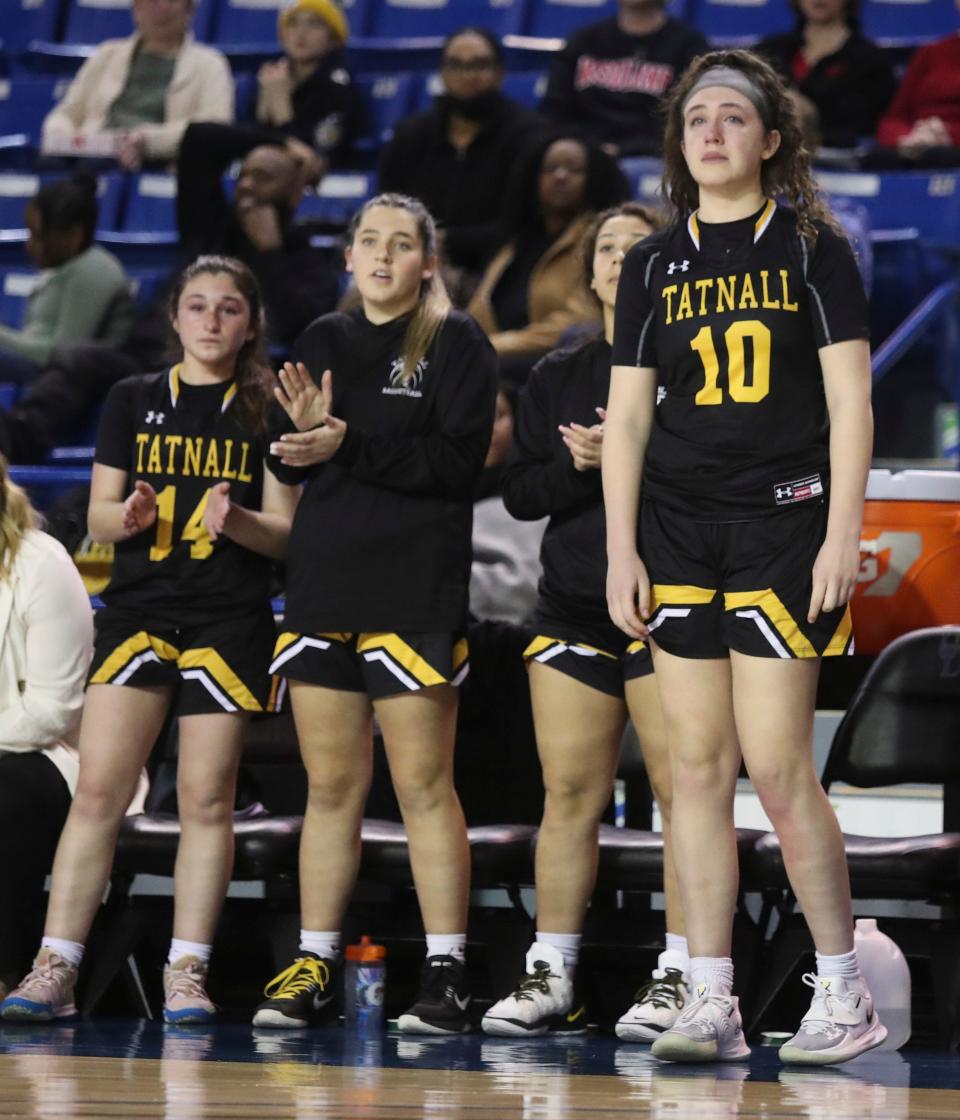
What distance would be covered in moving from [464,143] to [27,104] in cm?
286

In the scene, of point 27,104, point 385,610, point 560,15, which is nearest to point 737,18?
point 560,15

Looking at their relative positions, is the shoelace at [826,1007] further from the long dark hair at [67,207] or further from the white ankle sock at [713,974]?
the long dark hair at [67,207]

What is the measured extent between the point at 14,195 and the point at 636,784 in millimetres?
4898

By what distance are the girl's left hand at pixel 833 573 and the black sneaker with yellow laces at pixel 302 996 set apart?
1209mm

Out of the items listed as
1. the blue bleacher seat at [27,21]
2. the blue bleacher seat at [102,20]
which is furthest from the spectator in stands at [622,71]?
the blue bleacher seat at [27,21]

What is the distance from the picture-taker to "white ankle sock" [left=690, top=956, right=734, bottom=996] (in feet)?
9.49

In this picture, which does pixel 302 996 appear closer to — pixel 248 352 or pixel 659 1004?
pixel 659 1004

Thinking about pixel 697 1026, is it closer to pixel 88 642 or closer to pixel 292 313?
pixel 88 642

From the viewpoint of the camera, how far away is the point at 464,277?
237 inches

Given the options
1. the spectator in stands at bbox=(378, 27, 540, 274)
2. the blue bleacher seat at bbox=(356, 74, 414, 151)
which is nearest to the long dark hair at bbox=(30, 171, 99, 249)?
the spectator in stands at bbox=(378, 27, 540, 274)

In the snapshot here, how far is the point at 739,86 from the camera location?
3029 millimetres

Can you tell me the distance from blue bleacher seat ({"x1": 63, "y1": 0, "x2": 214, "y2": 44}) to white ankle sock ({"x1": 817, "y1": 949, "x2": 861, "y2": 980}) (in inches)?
288

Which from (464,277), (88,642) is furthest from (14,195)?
(88,642)

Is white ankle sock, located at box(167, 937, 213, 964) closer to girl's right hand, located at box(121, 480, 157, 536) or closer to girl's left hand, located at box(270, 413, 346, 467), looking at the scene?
girl's right hand, located at box(121, 480, 157, 536)
